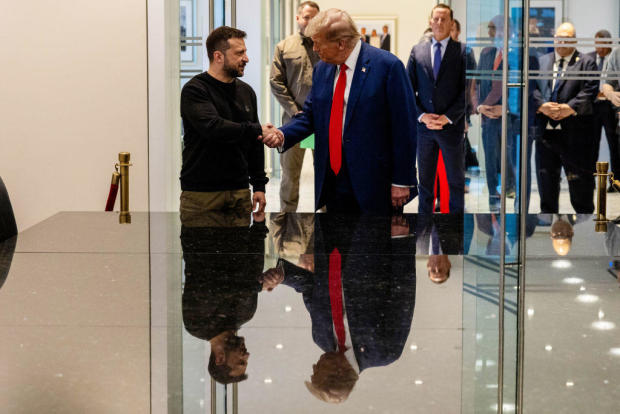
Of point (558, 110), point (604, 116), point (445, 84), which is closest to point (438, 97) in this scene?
point (445, 84)

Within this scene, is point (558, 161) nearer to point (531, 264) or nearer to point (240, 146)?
point (240, 146)

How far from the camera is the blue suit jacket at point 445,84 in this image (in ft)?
22.5

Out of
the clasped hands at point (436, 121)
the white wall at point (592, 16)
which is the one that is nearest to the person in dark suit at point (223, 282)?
the clasped hands at point (436, 121)

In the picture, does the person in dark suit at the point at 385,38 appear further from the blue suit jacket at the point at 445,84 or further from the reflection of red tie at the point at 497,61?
the reflection of red tie at the point at 497,61

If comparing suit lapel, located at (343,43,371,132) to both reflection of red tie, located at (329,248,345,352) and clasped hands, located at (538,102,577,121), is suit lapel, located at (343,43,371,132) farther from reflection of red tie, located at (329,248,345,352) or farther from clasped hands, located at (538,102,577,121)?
clasped hands, located at (538,102,577,121)

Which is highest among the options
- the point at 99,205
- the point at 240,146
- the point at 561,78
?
the point at 561,78

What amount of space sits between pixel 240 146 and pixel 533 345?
307 centimetres

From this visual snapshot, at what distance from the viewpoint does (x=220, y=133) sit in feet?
14.9

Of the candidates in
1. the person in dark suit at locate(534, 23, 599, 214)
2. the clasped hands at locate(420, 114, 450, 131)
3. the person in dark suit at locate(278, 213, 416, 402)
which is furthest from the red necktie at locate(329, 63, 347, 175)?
the person in dark suit at locate(534, 23, 599, 214)

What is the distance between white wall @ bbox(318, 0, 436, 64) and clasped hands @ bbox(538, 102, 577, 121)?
504cm

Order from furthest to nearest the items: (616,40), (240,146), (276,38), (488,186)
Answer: (276,38)
(616,40)
(240,146)
(488,186)

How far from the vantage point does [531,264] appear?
2605 mm

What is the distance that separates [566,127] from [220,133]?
3.15m

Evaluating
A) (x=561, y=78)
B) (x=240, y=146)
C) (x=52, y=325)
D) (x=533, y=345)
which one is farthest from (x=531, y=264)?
(x=561, y=78)
